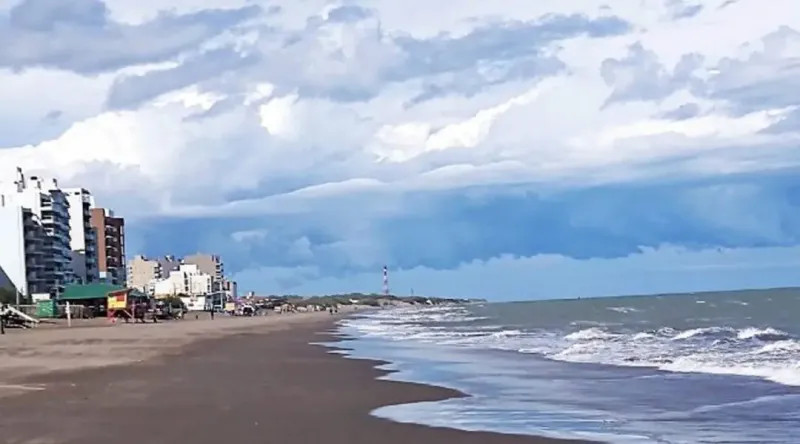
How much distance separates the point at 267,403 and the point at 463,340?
83.2ft

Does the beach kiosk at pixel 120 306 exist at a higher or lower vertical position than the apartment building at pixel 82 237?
lower

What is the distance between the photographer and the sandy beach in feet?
40.8

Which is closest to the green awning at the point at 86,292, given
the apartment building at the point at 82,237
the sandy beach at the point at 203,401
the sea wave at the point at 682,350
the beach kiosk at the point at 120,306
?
the beach kiosk at the point at 120,306

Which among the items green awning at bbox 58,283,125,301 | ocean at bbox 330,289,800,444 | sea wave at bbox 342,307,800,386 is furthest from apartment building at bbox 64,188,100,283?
ocean at bbox 330,289,800,444

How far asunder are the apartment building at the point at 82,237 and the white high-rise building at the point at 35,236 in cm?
659

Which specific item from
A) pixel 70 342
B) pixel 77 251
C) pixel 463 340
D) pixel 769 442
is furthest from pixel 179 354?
pixel 77 251

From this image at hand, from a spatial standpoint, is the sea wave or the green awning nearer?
the sea wave

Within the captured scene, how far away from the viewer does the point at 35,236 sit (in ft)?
432

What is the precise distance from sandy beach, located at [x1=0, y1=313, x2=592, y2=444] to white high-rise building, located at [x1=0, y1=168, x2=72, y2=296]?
103069mm

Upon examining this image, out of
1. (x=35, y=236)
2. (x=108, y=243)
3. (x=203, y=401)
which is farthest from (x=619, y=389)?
(x=108, y=243)

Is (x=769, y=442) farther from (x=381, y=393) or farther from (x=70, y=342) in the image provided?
(x=70, y=342)

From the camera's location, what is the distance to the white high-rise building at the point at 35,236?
128m

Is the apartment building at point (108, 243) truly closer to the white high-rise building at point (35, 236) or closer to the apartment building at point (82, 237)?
the apartment building at point (82, 237)

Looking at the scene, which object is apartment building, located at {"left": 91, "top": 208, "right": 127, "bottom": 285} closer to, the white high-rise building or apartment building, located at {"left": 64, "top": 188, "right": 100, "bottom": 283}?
apartment building, located at {"left": 64, "top": 188, "right": 100, "bottom": 283}
